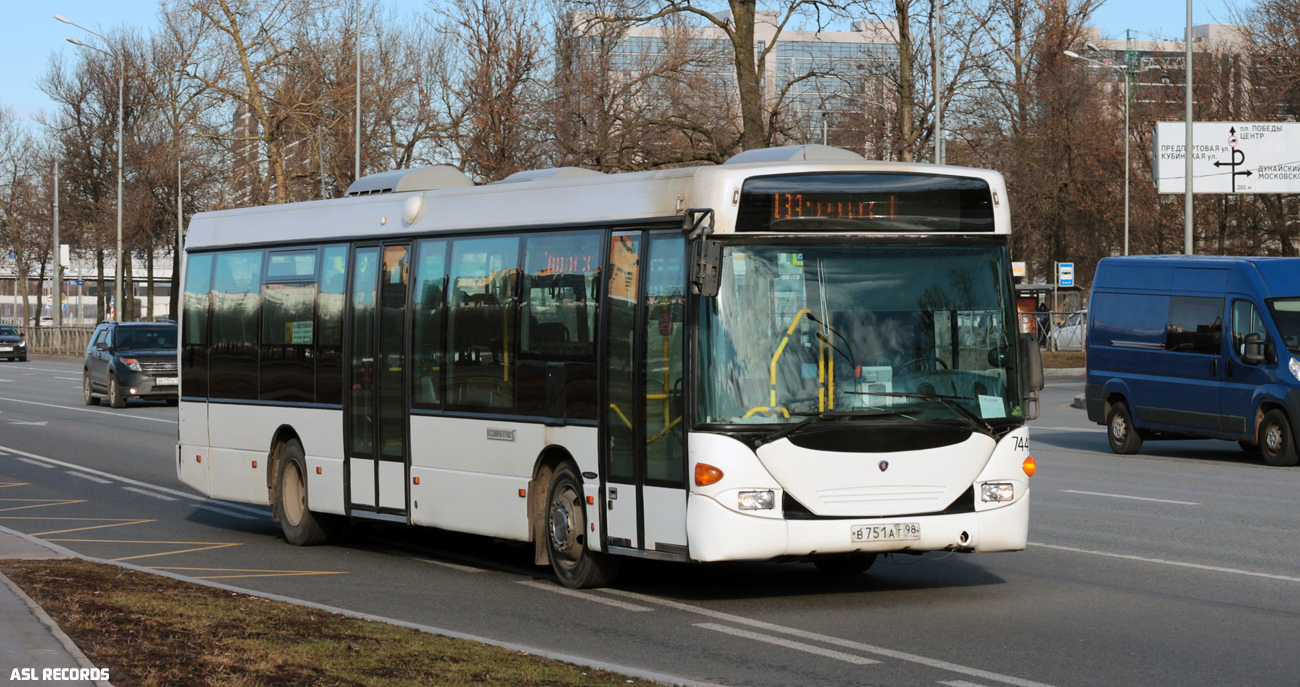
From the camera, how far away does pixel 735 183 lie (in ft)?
32.4

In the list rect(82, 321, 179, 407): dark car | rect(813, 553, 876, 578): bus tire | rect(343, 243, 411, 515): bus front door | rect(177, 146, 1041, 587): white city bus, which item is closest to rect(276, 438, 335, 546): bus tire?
A: rect(343, 243, 411, 515): bus front door

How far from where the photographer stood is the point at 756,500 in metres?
9.58

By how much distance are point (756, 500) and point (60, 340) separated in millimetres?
73478

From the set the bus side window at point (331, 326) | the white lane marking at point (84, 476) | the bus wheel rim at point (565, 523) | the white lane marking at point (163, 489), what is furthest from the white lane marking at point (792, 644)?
the white lane marking at point (84, 476)

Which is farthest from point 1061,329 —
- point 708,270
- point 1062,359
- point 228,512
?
point 708,270

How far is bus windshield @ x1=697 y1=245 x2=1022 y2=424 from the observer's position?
967cm

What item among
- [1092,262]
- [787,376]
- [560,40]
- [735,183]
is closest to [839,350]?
[787,376]

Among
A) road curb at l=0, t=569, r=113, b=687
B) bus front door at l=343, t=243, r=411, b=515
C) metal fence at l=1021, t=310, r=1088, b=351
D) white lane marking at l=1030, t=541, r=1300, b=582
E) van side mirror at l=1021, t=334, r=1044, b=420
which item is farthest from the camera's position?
metal fence at l=1021, t=310, r=1088, b=351

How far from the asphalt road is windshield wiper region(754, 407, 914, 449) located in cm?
102

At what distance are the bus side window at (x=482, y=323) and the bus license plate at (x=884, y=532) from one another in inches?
108

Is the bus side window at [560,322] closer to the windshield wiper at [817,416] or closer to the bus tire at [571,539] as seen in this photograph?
the bus tire at [571,539]

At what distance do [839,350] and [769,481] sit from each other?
858 millimetres

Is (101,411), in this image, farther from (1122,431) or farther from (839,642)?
(839,642)

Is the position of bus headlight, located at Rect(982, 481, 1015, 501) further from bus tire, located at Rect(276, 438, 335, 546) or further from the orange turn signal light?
bus tire, located at Rect(276, 438, 335, 546)
